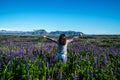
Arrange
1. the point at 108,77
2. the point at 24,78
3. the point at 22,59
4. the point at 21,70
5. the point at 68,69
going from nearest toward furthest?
the point at 24,78, the point at 108,77, the point at 21,70, the point at 68,69, the point at 22,59

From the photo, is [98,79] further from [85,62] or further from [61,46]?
[61,46]

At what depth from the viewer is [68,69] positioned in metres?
8.80

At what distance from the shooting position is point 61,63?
907 cm

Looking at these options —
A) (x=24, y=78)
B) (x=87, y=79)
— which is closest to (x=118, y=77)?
(x=87, y=79)

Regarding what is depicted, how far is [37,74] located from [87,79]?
1.85 metres

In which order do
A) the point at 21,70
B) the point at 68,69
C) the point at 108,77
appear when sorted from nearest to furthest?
the point at 108,77 → the point at 21,70 → the point at 68,69

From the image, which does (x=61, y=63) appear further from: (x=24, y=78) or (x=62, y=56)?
(x=24, y=78)

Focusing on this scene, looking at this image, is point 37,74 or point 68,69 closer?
point 37,74

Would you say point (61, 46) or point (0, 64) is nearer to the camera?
point (0, 64)

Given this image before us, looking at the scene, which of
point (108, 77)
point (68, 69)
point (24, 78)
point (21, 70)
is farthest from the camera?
point (68, 69)

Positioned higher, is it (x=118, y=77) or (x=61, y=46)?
(x=61, y=46)

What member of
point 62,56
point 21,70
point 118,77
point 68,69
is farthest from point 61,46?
point 118,77

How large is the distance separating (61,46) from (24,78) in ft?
10.9

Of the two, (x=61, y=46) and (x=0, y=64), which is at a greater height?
(x=61, y=46)
